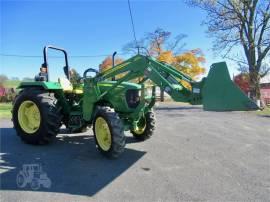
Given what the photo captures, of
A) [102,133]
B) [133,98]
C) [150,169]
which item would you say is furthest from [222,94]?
[102,133]

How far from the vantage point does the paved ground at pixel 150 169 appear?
14.2 ft

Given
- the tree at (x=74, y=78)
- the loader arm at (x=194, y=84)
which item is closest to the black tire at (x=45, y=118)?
the tree at (x=74, y=78)

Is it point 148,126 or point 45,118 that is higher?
point 45,118

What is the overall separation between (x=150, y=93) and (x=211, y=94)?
2457 mm

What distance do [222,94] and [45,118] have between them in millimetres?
3836

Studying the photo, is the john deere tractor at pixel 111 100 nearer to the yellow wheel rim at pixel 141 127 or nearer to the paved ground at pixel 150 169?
the yellow wheel rim at pixel 141 127

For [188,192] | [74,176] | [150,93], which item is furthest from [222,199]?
[150,93]

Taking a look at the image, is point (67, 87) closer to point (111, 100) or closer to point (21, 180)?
point (111, 100)

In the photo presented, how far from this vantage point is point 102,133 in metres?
6.39

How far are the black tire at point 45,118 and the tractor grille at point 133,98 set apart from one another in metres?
1.62

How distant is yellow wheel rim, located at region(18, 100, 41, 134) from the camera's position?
24.0ft

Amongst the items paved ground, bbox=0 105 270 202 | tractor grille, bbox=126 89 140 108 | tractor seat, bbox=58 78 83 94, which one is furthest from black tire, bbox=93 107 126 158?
tractor seat, bbox=58 78 83 94

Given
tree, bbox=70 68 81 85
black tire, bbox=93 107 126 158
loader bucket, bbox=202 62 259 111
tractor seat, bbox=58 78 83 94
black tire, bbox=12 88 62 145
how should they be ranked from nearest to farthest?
loader bucket, bbox=202 62 259 111 → black tire, bbox=93 107 126 158 → black tire, bbox=12 88 62 145 → tractor seat, bbox=58 78 83 94 → tree, bbox=70 68 81 85

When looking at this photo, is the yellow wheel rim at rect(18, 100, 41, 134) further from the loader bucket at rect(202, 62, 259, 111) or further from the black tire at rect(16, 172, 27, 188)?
the loader bucket at rect(202, 62, 259, 111)
